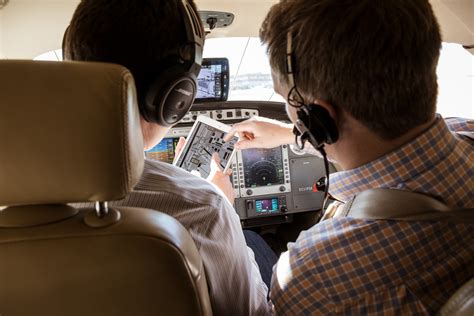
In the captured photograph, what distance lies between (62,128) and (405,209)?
66cm

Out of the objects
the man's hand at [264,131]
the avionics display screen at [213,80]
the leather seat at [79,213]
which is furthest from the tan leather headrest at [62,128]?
the avionics display screen at [213,80]

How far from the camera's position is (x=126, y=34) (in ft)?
2.84

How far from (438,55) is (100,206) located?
29.5 inches

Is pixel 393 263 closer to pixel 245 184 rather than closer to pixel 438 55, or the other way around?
pixel 438 55

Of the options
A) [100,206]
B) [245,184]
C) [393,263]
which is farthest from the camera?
[245,184]

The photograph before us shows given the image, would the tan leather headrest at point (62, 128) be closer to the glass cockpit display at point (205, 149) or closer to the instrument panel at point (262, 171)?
the glass cockpit display at point (205, 149)

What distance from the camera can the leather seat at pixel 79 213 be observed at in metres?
0.56

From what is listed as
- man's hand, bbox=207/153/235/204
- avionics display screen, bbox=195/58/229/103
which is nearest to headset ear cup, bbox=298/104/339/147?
man's hand, bbox=207/153/235/204

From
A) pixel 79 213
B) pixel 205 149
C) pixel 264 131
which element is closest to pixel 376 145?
pixel 79 213

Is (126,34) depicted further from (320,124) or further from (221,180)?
(221,180)

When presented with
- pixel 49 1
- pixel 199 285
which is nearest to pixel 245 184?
pixel 49 1

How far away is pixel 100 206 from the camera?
2.17ft

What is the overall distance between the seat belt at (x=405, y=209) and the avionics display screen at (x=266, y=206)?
1.24 m

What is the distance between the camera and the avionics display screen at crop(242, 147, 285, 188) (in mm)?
2076
